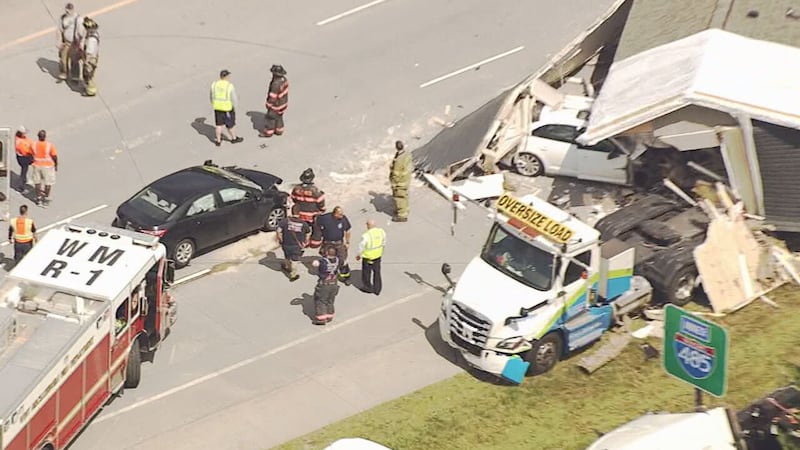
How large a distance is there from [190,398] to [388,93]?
11859 mm

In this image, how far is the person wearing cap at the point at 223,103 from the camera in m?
30.6

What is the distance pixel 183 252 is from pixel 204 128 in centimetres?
560

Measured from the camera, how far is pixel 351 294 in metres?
26.8

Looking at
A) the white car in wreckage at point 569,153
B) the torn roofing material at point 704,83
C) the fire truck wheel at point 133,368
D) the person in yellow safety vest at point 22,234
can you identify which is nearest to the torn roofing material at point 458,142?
the white car in wreckage at point 569,153

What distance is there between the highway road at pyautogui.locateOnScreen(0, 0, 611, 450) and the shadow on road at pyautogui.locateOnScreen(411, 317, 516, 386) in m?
0.15

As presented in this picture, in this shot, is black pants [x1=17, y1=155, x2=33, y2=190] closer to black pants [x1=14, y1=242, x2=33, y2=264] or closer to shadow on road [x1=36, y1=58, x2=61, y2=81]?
black pants [x1=14, y1=242, x2=33, y2=264]

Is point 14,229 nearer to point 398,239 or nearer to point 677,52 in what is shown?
point 398,239

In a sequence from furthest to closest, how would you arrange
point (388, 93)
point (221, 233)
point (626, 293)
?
point (388, 93)
point (221, 233)
point (626, 293)

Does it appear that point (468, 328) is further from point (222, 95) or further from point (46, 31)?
point (46, 31)

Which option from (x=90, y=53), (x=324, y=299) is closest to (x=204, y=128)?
(x=90, y=53)

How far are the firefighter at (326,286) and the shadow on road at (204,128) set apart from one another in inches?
273

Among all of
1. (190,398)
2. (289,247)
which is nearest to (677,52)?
(289,247)

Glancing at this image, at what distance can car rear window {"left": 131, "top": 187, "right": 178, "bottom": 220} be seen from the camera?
2667 centimetres

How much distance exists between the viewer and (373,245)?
85.4 feet
